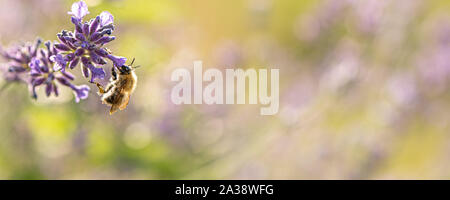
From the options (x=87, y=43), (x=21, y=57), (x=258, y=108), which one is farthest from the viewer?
(x=258, y=108)

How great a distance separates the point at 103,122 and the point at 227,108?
2.26ft

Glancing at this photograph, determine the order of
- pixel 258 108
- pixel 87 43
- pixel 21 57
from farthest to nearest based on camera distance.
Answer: pixel 258 108 → pixel 21 57 → pixel 87 43

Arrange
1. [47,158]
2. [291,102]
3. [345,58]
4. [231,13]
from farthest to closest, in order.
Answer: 1. [231,13]
2. [291,102]
3. [345,58]
4. [47,158]

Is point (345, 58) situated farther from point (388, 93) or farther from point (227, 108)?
point (227, 108)

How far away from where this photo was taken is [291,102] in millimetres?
2562

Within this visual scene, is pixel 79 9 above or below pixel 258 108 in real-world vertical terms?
below

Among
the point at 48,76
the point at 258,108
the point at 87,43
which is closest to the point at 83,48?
the point at 87,43

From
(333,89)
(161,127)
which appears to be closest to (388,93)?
(333,89)

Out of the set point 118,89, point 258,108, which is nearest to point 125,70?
point 118,89

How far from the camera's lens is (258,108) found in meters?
2.52

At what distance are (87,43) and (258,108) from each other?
164 cm

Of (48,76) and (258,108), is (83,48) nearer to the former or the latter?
(48,76)

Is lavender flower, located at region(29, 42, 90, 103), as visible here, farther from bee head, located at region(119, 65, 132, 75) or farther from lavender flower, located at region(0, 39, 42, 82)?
bee head, located at region(119, 65, 132, 75)

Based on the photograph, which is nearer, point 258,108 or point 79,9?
point 79,9
